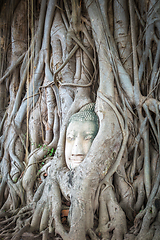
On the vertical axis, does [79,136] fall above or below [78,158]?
above

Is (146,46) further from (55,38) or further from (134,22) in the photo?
(55,38)

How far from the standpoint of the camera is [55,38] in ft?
10.8

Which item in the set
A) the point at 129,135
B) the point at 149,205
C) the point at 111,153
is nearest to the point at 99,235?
the point at 149,205

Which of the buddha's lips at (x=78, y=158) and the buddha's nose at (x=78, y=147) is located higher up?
the buddha's nose at (x=78, y=147)

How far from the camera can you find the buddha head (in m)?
2.23

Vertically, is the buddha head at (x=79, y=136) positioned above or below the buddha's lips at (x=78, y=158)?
above

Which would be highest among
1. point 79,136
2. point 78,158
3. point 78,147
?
point 79,136

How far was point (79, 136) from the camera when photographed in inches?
89.7

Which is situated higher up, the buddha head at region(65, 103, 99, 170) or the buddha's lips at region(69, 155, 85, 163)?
the buddha head at region(65, 103, 99, 170)

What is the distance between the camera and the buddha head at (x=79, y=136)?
2.23m

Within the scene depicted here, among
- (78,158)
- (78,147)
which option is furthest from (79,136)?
(78,158)

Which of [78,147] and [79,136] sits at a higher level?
[79,136]

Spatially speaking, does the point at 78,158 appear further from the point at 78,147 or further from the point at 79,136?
the point at 79,136

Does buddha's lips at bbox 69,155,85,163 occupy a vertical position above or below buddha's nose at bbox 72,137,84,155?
below
